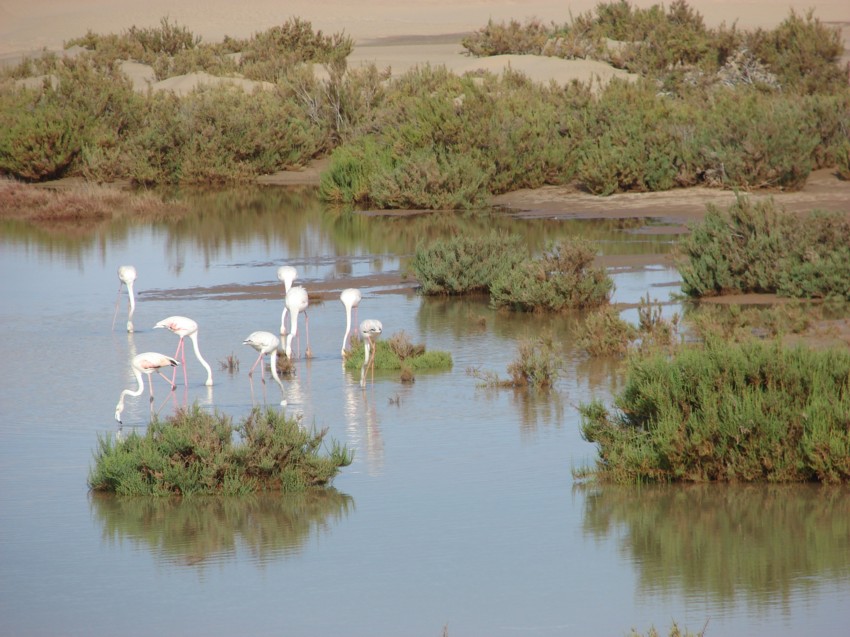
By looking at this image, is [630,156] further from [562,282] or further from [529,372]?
[529,372]

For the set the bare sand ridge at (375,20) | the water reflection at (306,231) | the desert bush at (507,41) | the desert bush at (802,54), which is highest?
the bare sand ridge at (375,20)

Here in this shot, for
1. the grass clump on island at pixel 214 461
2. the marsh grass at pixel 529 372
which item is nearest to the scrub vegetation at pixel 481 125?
the marsh grass at pixel 529 372

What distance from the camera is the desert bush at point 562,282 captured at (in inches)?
622

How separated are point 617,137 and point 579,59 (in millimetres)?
22054

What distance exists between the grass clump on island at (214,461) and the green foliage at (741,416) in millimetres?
2007

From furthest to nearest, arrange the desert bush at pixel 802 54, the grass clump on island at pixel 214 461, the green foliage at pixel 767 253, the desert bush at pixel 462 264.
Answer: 1. the desert bush at pixel 802 54
2. the desert bush at pixel 462 264
3. the green foliage at pixel 767 253
4. the grass clump on island at pixel 214 461

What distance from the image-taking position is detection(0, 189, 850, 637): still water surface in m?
6.55

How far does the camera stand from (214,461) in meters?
8.67

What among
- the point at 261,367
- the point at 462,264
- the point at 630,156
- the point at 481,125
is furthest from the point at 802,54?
the point at 261,367

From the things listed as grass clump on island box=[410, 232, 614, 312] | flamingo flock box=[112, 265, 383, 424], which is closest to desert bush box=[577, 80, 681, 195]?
grass clump on island box=[410, 232, 614, 312]

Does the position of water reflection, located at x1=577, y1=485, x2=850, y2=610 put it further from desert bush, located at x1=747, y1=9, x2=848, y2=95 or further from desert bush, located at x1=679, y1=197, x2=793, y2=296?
desert bush, located at x1=747, y1=9, x2=848, y2=95

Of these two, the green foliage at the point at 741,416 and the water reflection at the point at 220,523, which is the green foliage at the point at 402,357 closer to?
the water reflection at the point at 220,523

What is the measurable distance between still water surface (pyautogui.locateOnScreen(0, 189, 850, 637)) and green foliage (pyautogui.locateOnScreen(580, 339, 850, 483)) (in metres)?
0.16

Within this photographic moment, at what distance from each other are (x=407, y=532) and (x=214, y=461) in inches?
58.5
